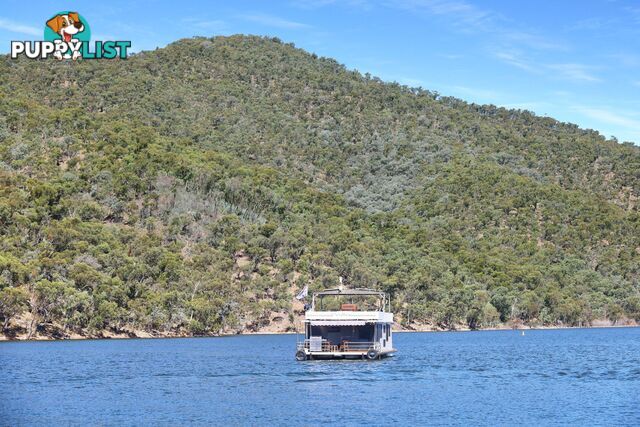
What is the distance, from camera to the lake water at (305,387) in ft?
172

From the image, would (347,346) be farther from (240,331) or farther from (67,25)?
(240,331)

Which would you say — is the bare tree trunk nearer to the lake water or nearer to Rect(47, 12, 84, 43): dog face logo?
the lake water

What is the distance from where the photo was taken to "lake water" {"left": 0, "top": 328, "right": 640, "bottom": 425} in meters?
52.3

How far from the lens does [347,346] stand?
82.6 meters

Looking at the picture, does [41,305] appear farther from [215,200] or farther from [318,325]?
[215,200]

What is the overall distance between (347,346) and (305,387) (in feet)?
57.0

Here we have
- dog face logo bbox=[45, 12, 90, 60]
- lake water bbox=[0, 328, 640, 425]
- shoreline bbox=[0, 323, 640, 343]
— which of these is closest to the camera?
lake water bbox=[0, 328, 640, 425]

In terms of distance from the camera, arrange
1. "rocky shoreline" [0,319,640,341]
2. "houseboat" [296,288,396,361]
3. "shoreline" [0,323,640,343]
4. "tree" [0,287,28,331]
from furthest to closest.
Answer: "rocky shoreline" [0,319,640,341], "shoreline" [0,323,640,343], "tree" [0,287,28,331], "houseboat" [296,288,396,361]

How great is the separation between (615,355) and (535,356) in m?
9.04

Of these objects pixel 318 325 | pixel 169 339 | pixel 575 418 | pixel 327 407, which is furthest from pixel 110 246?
pixel 575 418

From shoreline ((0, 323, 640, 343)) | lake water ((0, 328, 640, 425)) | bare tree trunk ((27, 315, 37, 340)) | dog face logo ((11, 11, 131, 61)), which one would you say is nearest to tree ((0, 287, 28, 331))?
bare tree trunk ((27, 315, 37, 340))

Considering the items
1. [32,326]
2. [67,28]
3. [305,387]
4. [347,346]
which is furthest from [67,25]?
[305,387]

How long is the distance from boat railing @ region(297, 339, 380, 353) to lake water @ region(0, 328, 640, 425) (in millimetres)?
1461

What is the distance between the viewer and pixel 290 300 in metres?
149
